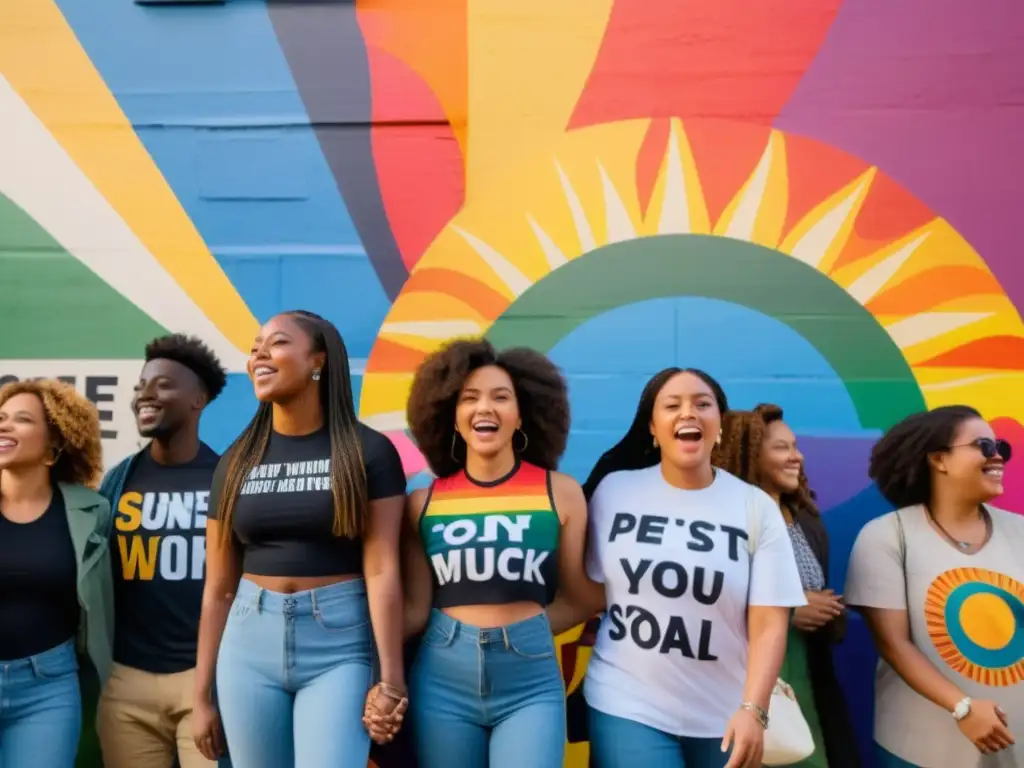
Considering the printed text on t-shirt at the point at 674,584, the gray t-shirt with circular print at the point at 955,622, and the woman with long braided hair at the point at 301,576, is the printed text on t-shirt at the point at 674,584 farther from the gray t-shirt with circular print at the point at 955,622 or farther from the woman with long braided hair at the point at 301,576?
the gray t-shirt with circular print at the point at 955,622

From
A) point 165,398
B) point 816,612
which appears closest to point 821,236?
point 816,612

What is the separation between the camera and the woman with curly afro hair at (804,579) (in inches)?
116

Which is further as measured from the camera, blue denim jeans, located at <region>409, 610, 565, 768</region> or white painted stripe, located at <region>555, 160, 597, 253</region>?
white painted stripe, located at <region>555, 160, 597, 253</region>

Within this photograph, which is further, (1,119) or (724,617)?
(1,119)

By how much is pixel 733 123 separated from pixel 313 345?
201cm

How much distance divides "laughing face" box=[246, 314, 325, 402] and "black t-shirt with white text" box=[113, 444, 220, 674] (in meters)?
0.65

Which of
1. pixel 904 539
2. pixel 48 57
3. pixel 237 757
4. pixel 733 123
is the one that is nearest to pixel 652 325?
pixel 733 123

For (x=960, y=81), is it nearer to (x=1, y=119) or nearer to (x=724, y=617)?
(x=724, y=617)

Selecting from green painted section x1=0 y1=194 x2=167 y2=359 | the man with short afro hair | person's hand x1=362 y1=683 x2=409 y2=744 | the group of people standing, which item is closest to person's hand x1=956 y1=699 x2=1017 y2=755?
the group of people standing

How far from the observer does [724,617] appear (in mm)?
2434

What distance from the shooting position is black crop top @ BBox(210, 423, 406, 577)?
2.41 meters

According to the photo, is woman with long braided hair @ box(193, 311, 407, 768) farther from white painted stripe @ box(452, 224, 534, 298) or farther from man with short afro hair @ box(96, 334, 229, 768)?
white painted stripe @ box(452, 224, 534, 298)

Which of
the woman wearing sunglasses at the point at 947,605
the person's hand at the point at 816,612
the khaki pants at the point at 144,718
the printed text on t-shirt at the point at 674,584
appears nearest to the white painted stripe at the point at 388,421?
the khaki pants at the point at 144,718

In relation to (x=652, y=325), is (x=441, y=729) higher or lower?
lower
